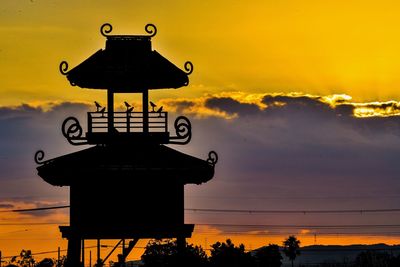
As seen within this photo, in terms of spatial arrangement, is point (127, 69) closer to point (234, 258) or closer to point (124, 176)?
point (124, 176)

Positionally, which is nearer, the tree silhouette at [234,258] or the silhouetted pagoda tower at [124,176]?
the silhouetted pagoda tower at [124,176]

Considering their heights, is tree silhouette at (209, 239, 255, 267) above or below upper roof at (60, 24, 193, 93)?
below

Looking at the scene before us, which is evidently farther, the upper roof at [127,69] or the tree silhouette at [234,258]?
the tree silhouette at [234,258]

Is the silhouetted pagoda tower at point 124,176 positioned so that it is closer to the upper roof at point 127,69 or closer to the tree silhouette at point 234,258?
the upper roof at point 127,69

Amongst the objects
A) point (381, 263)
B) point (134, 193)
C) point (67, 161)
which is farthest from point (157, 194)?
point (381, 263)

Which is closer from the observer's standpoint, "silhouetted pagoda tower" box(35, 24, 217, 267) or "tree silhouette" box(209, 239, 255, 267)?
"silhouetted pagoda tower" box(35, 24, 217, 267)

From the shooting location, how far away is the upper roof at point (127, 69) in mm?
43938

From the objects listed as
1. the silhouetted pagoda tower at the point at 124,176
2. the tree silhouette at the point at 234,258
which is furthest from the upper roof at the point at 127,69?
the tree silhouette at the point at 234,258

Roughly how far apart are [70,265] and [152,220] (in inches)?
142

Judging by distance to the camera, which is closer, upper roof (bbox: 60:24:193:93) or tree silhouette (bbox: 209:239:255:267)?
upper roof (bbox: 60:24:193:93)

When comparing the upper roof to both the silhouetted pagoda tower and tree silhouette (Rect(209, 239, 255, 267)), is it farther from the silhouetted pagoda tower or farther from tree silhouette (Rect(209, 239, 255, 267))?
tree silhouette (Rect(209, 239, 255, 267))

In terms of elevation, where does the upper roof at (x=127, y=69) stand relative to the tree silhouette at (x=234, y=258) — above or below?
above

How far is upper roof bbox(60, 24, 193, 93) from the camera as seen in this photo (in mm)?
43938

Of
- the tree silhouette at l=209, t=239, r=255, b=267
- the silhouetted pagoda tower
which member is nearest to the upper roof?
the silhouetted pagoda tower
